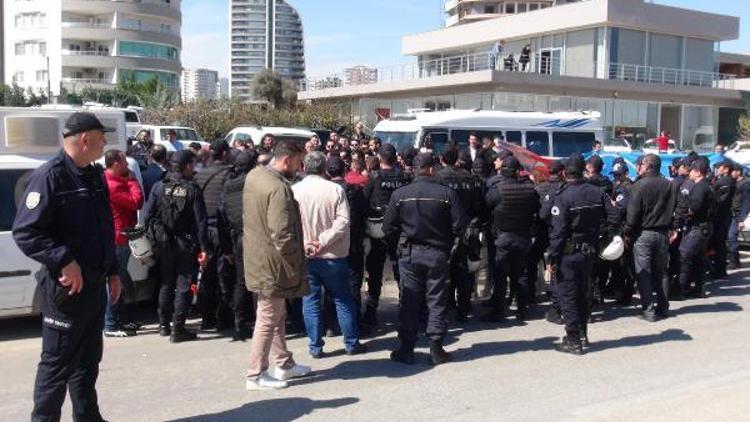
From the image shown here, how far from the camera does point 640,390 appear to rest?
19.1 feet

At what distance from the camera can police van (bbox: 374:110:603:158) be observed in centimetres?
1719

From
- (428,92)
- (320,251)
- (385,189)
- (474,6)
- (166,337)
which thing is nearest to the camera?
(320,251)

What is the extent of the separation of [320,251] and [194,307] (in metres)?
2.54

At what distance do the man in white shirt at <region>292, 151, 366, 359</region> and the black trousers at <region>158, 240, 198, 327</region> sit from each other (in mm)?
1326

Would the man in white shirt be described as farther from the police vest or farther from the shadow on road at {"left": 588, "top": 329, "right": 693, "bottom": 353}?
the shadow on road at {"left": 588, "top": 329, "right": 693, "bottom": 353}

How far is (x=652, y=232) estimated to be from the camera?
835cm

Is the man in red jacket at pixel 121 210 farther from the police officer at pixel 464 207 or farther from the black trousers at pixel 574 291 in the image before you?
the black trousers at pixel 574 291

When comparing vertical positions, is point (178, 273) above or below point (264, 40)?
below

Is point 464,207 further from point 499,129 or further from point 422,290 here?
point 499,129

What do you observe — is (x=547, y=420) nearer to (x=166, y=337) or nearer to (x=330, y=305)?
(x=330, y=305)

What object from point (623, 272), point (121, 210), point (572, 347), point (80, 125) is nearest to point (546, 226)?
point (623, 272)

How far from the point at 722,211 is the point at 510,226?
420cm

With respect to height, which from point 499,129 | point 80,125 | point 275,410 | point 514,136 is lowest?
point 275,410

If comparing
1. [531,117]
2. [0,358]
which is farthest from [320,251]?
[531,117]
